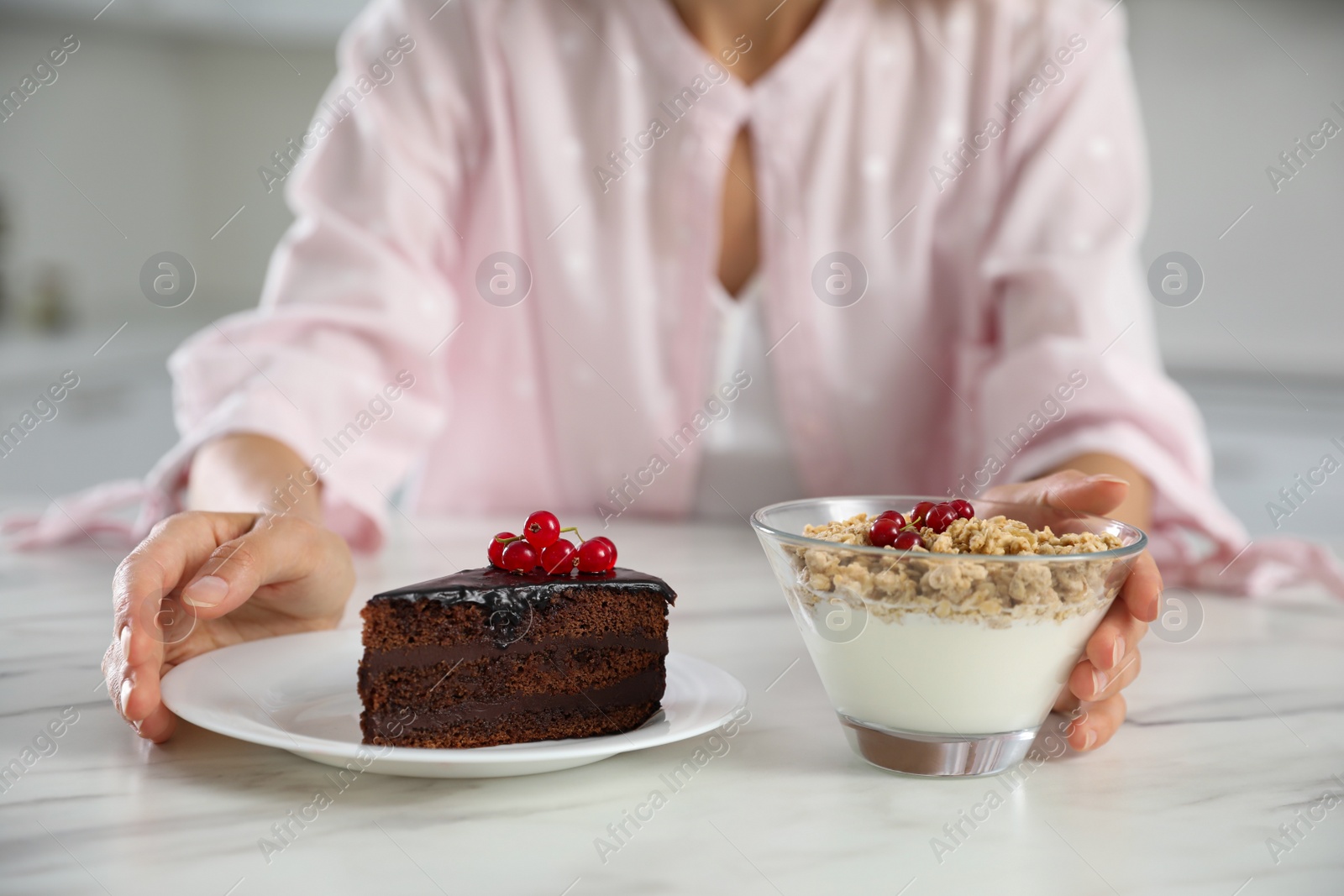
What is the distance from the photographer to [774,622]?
108 centimetres

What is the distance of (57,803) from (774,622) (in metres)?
0.62

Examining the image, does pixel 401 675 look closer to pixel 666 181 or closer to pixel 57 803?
pixel 57 803

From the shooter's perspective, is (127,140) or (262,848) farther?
(127,140)

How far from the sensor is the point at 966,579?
63 cm

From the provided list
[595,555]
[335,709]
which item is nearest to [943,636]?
[595,555]

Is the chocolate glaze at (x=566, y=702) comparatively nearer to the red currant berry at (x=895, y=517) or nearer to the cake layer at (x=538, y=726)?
the cake layer at (x=538, y=726)

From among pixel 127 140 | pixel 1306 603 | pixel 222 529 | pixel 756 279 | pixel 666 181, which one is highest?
pixel 127 140

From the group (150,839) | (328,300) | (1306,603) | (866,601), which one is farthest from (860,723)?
(328,300)

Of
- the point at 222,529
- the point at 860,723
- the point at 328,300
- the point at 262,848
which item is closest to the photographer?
the point at 262,848

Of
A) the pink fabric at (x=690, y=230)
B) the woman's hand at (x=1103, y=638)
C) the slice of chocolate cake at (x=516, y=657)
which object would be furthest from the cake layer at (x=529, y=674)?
the pink fabric at (x=690, y=230)

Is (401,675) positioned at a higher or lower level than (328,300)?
lower

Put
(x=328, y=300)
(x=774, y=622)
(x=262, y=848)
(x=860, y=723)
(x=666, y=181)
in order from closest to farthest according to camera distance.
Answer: (x=262, y=848) → (x=860, y=723) → (x=774, y=622) → (x=328, y=300) → (x=666, y=181)

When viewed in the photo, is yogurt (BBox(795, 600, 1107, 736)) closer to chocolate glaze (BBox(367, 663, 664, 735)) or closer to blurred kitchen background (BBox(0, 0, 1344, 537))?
chocolate glaze (BBox(367, 663, 664, 735))

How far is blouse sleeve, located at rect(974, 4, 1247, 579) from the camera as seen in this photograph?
1.26m
